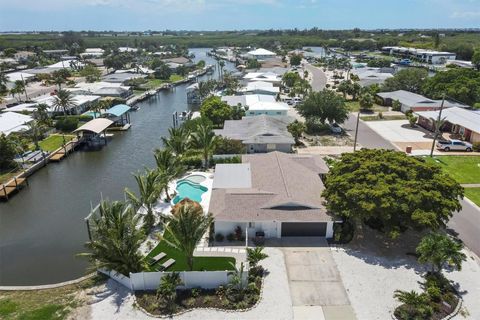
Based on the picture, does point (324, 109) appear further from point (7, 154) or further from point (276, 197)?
point (7, 154)

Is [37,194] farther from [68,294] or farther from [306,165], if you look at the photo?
[306,165]

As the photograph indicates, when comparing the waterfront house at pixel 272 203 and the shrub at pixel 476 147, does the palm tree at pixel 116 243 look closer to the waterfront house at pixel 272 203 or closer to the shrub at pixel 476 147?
the waterfront house at pixel 272 203

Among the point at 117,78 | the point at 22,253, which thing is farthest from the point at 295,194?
the point at 117,78

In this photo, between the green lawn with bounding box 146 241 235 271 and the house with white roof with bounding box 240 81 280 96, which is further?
the house with white roof with bounding box 240 81 280 96

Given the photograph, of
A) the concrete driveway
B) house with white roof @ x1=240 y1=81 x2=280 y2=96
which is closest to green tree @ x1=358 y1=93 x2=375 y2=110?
house with white roof @ x1=240 y1=81 x2=280 y2=96

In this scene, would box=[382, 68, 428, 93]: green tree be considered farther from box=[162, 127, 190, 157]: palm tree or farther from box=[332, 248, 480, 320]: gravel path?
box=[332, 248, 480, 320]: gravel path

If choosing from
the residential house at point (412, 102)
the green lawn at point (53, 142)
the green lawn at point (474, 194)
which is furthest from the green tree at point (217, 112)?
the green lawn at point (474, 194)
